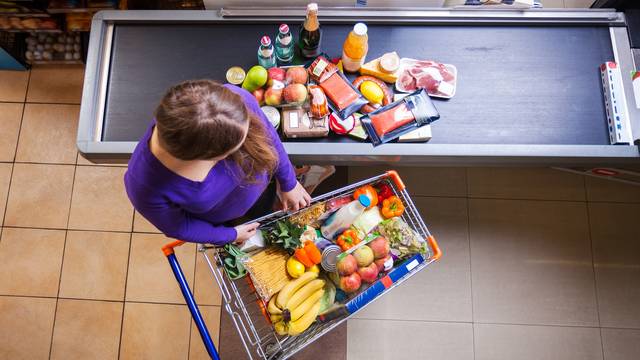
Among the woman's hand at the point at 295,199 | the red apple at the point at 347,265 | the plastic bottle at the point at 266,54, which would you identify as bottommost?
the red apple at the point at 347,265

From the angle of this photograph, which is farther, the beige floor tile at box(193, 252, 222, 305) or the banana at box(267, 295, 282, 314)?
the beige floor tile at box(193, 252, 222, 305)

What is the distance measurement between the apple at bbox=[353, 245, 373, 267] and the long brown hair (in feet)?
2.50

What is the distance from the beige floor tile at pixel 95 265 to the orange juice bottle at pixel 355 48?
1.69 m

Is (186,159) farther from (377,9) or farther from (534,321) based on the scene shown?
(534,321)

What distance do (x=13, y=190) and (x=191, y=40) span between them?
1.69m

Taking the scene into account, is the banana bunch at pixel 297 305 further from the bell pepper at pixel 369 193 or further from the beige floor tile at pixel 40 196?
the beige floor tile at pixel 40 196

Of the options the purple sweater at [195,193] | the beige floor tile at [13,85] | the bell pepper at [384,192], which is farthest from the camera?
the beige floor tile at [13,85]

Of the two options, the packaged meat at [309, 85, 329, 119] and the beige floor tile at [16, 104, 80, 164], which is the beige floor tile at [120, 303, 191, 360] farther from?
the packaged meat at [309, 85, 329, 119]

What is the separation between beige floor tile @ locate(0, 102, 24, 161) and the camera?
263 centimetres

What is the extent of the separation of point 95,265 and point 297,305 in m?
1.50

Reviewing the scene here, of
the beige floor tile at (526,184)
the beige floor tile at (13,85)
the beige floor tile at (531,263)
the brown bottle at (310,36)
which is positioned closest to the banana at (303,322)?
the brown bottle at (310,36)

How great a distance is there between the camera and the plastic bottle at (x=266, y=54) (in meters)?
1.60

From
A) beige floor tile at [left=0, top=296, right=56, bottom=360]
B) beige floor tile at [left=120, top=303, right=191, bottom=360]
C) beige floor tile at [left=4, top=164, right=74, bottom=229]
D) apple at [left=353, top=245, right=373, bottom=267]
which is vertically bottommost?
beige floor tile at [left=0, top=296, right=56, bottom=360]

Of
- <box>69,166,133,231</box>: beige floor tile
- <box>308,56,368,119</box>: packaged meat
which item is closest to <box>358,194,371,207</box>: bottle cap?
<box>308,56,368,119</box>: packaged meat
